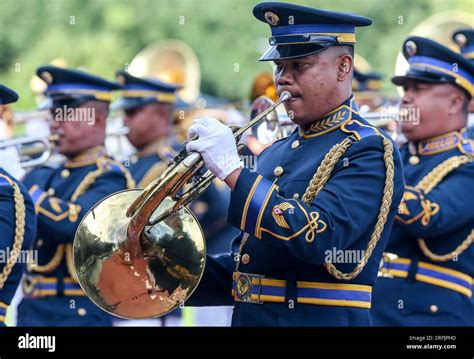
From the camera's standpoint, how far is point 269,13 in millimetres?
5219

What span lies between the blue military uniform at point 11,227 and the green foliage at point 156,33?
1096 cm

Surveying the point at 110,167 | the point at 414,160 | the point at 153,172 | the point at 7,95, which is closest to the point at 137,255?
the point at 7,95

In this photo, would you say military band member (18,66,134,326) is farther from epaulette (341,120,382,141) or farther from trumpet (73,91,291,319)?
epaulette (341,120,382,141)

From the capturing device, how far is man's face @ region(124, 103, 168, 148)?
1096 centimetres

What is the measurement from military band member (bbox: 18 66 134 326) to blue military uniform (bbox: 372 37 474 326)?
211cm

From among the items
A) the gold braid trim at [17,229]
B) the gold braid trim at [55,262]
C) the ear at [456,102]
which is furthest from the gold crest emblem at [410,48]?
the gold braid trim at [17,229]

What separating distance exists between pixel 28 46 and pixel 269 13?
42.8 feet

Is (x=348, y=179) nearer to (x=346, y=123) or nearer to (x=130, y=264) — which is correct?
(x=346, y=123)

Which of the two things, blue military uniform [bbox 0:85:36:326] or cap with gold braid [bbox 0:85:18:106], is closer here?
Result: blue military uniform [bbox 0:85:36:326]

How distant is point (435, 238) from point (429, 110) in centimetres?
81

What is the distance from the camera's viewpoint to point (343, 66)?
5.20m

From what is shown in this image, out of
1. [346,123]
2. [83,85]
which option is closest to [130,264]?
[346,123]

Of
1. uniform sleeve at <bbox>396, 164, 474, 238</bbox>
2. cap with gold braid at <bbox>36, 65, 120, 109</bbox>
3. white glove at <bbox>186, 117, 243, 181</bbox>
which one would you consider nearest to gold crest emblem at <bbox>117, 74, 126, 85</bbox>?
cap with gold braid at <bbox>36, 65, 120, 109</bbox>

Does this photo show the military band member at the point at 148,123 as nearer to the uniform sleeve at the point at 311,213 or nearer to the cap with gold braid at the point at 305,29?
the cap with gold braid at the point at 305,29
